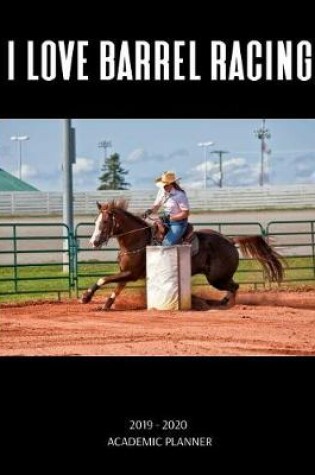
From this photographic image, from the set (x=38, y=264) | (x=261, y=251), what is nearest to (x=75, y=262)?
(x=38, y=264)

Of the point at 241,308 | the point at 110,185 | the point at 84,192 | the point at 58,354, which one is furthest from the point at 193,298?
the point at 110,185

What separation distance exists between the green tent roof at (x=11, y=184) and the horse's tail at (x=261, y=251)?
18.3 metres

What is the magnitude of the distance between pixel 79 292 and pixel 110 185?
19.1 meters

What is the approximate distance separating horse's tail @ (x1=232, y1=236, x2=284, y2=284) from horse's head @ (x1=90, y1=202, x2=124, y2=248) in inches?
70.1

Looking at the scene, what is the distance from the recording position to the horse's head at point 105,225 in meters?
13.3

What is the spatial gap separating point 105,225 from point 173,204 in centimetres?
85

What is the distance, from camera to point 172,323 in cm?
1225

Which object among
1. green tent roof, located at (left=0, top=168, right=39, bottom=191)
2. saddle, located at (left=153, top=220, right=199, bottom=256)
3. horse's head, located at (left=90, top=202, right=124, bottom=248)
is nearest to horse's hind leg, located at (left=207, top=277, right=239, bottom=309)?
saddle, located at (left=153, top=220, right=199, bottom=256)

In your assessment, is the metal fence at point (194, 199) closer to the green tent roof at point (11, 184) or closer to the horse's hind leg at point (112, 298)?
the green tent roof at point (11, 184)

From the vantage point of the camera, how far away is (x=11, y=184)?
3306 centimetres

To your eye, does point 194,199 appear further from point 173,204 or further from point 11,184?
point 173,204

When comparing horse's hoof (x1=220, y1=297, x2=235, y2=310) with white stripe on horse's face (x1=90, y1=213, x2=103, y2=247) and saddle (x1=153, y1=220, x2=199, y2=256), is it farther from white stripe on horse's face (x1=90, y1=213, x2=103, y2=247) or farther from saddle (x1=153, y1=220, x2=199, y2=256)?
white stripe on horse's face (x1=90, y1=213, x2=103, y2=247)

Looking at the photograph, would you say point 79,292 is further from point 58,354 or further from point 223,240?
point 58,354

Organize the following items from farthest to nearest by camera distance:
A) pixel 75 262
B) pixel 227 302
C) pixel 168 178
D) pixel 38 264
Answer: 1. pixel 75 262
2. pixel 38 264
3. pixel 227 302
4. pixel 168 178
